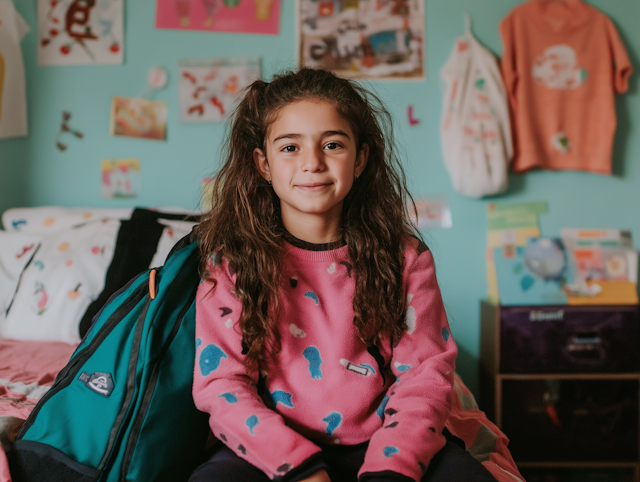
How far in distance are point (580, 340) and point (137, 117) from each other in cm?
174

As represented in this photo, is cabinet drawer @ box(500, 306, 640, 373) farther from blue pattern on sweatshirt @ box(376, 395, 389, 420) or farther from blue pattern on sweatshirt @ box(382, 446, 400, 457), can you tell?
blue pattern on sweatshirt @ box(382, 446, 400, 457)

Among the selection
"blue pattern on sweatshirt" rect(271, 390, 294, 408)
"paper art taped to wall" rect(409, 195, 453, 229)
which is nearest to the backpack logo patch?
"blue pattern on sweatshirt" rect(271, 390, 294, 408)

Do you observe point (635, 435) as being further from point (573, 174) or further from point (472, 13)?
point (472, 13)

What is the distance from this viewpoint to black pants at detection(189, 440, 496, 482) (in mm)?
647

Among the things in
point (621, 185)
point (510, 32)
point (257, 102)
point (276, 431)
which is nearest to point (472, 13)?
point (510, 32)

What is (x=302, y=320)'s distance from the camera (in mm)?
831

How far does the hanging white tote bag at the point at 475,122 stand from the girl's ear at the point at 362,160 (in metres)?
0.89

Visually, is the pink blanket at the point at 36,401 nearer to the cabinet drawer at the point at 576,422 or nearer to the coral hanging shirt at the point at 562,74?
the cabinet drawer at the point at 576,422

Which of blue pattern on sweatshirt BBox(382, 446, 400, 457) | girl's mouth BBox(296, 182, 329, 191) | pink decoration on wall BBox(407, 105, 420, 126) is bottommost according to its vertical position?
blue pattern on sweatshirt BBox(382, 446, 400, 457)

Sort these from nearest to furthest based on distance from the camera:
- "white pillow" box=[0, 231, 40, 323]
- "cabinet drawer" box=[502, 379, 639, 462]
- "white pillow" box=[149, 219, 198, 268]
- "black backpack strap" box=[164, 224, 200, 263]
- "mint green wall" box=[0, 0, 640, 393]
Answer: "black backpack strap" box=[164, 224, 200, 263], "white pillow" box=[149, 219, 198, 268], "white pillow" box=[0, 231, 40, 323], "cabinet drawer" box=[502, 379, 639, 462], "mint green wall" box=[0, 0, 640, 393]

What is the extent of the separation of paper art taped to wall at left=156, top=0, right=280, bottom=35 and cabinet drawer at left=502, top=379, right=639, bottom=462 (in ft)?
5.22

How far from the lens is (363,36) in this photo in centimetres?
181

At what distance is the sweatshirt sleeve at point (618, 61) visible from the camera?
5.71 ft

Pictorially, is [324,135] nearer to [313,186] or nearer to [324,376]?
[313,186]
